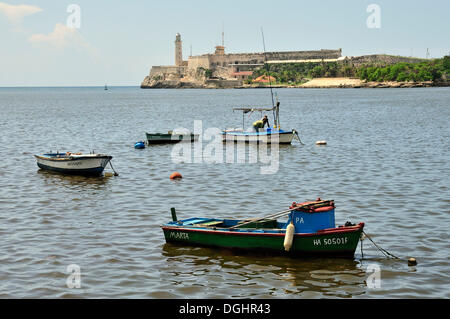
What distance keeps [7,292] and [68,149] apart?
31213 millimetres

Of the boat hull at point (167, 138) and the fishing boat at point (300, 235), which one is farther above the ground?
the boat hull at point (167, 138)

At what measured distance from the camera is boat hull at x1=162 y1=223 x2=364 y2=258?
644 inches

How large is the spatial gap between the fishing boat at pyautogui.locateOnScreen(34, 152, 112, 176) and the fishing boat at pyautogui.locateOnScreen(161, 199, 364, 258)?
13.8m

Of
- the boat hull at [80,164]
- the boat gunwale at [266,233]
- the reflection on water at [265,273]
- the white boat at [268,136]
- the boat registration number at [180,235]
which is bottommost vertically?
the reflection on water at [265,273]

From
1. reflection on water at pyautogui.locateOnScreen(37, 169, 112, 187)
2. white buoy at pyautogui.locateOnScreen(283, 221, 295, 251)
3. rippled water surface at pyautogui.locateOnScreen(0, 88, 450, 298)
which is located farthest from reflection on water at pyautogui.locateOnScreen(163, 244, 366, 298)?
reflection on water at pyautogui.locateOnScreen(37, 169, 112, 187)

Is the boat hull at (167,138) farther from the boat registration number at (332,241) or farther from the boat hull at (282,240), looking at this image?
the boat registration number at (332,241)

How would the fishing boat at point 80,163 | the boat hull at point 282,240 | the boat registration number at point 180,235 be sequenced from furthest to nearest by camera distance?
the fishing boat at point 80,163 → the boat registration number at point 180,235 → the boat hull at point 282,240

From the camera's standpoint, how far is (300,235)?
1653 centimetres

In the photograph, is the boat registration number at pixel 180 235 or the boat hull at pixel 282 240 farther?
the boat registration number at pixel 180 235

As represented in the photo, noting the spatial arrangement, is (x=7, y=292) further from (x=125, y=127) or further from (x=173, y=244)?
(x=125, y=127)

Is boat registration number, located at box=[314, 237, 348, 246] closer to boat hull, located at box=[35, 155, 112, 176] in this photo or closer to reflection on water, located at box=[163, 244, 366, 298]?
reflection on water, located at box=[163, 244, 366, 298]

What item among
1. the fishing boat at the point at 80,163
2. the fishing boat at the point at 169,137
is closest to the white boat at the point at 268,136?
the fishing boat at the point at 169,137

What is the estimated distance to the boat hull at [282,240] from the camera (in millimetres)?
16359

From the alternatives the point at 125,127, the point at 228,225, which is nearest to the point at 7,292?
the point at 228,225
